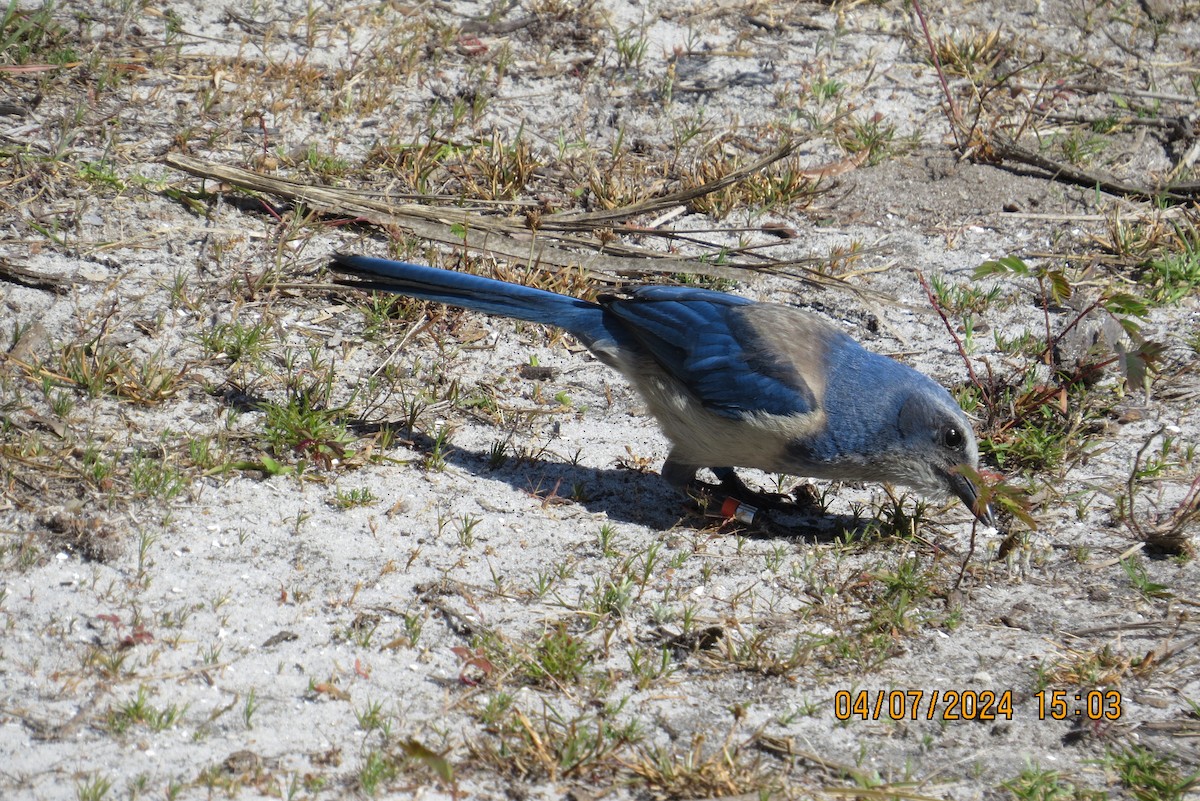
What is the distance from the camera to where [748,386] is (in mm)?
5098

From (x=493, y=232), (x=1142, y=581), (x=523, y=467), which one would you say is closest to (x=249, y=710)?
(x=523, y=467)

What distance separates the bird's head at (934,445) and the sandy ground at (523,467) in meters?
Answer: 0.24

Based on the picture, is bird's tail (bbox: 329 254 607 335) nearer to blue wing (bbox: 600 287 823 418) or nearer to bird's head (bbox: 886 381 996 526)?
blue wing (bbox: 600 287 823 418)

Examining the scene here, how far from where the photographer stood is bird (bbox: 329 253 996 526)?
16.5ft

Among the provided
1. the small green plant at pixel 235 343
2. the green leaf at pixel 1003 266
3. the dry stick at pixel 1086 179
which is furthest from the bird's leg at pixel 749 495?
the dry stick at pixel 1086 179

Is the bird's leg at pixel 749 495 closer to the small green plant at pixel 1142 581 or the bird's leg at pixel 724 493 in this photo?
the bird's leg at pixel 724 493

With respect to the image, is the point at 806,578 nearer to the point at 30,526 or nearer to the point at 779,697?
the point at 779,697

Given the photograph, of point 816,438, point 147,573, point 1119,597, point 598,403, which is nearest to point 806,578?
point 816,438

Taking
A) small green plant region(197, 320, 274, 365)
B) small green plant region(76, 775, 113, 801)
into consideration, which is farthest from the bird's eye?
small green plant region(76, 775, 113, 801)

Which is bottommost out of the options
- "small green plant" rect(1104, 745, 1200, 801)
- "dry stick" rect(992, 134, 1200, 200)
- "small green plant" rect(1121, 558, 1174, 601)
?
"small green plant" rect(1104, 745, 1200, 801)

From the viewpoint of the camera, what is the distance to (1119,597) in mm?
4730

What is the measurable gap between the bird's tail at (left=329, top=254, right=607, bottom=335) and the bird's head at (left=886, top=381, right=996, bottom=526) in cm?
139

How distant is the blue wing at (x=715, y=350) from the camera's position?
5070 mm

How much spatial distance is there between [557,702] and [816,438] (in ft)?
5.57
